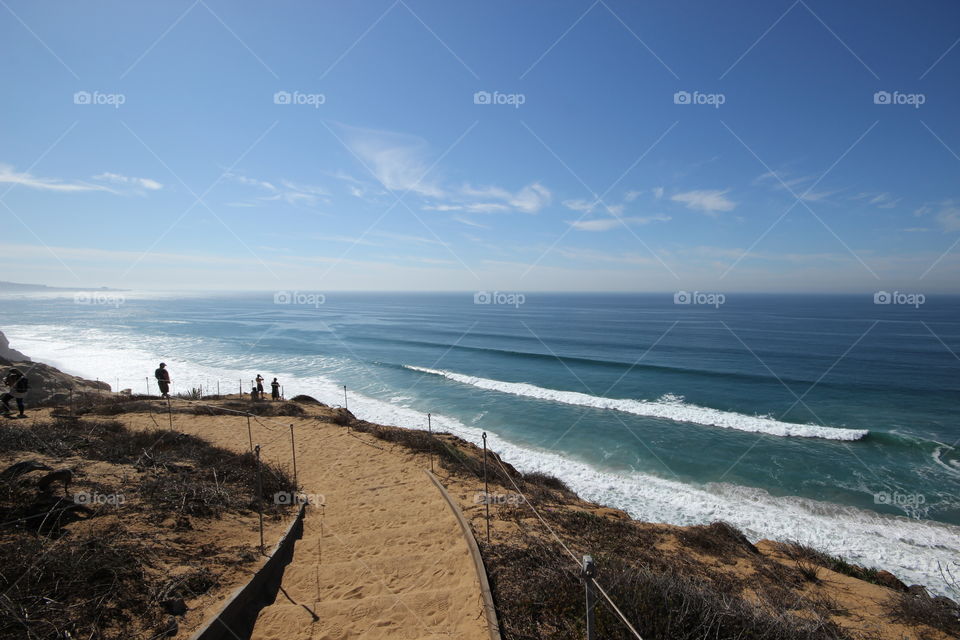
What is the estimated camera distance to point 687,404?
2395 cm

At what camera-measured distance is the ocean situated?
13.0m

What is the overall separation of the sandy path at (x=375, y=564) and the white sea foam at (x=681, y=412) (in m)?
15.8

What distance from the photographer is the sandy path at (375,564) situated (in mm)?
4762

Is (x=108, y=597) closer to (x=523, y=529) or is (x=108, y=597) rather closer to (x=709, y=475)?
(x=523, y=529)

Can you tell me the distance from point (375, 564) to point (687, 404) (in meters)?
22.6

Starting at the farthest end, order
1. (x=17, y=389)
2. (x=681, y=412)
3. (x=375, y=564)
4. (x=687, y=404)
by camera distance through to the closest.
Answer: (x=687, y=404)
(x=681, y=412)
(x=17, y=389)
(x=375, y=564)

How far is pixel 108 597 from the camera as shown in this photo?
166 inches

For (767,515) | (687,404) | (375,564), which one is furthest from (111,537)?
(687,404)

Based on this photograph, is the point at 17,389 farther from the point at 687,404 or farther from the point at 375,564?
the point at 687,404

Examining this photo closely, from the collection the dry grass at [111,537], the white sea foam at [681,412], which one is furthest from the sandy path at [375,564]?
the white sea foam at [681,412]

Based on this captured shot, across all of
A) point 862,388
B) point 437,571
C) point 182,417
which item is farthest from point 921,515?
point 182,417

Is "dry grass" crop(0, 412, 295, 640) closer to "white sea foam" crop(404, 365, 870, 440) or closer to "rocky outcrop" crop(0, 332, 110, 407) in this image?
"rocky outcrop" crop(0, 332, 110, 407)

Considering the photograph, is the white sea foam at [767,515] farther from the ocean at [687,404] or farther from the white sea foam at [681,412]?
the white sea foam at [681,412]

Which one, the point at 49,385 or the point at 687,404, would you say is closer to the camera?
the point at 49,385
